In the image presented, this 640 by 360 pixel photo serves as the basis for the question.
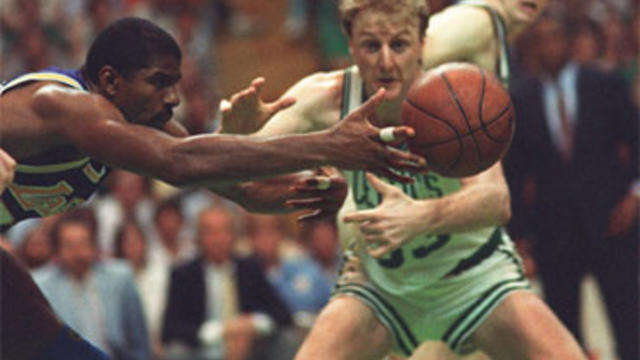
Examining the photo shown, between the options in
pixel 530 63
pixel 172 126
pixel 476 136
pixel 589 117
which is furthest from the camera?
pixel 530 63

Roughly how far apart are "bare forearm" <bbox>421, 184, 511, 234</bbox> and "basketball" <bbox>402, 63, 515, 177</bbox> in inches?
18.3

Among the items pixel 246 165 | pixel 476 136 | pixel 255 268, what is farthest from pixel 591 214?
pixel 246 165

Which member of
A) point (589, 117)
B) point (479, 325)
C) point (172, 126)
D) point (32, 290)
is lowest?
point (589, 117)

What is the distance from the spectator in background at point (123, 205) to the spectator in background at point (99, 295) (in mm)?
1765

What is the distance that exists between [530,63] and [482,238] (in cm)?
623

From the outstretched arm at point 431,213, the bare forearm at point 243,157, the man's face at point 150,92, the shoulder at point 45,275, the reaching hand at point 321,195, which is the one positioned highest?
the man's face at point 150,92

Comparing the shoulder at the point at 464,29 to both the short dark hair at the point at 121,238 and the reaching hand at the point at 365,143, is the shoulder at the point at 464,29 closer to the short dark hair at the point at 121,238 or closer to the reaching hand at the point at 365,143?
the reaching hand at the point at 365,143

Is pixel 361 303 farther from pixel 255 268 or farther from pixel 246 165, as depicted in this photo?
pixel 255 268

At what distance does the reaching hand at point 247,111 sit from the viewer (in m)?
5.29

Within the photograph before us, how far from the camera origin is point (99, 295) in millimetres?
8562

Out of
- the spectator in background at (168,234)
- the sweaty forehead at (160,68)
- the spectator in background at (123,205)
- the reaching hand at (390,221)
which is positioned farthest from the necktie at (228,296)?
the sweaty forehead at (160,68)

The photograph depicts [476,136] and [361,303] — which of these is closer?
[476,136]

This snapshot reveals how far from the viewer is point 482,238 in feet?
18.9

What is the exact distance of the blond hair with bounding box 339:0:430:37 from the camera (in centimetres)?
554
